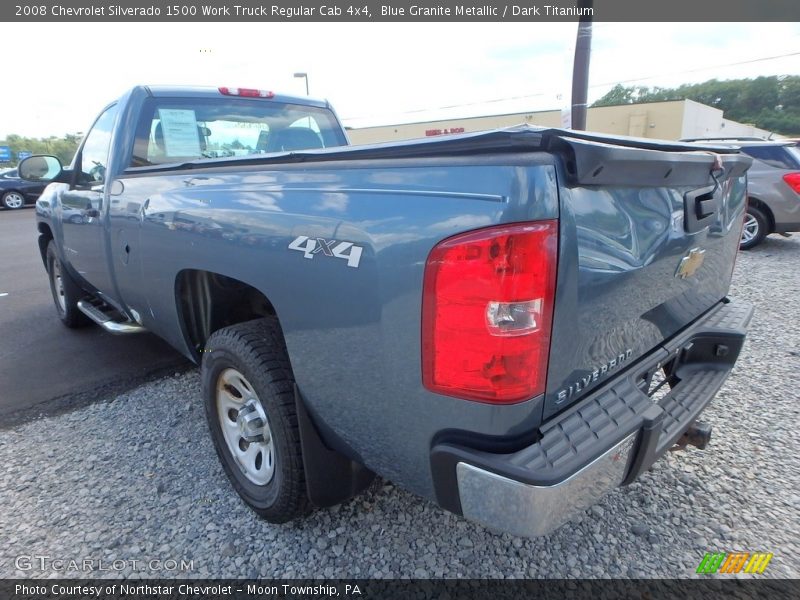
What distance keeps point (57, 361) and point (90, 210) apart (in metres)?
1.58

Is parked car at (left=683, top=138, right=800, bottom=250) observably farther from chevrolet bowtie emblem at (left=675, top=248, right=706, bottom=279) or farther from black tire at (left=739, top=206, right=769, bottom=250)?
chevrolet bowtie emblem at (left=675, top=248, right=706, bottom=279)

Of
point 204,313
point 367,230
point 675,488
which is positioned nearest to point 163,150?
point 204,313

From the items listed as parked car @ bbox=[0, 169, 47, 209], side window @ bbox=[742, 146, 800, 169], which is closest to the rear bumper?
side window @ bbox=[742, 146, 800, 169]

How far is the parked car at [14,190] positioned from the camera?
1800 cm

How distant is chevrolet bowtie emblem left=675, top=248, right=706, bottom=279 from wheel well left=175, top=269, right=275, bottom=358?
1.82m

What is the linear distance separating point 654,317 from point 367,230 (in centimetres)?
121

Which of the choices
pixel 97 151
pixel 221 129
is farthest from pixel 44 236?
pixel 221 129

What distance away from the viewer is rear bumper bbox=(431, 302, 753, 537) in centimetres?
137

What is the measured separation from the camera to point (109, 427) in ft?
10.4

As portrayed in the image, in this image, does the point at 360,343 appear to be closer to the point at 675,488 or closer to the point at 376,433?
the point at 376,433


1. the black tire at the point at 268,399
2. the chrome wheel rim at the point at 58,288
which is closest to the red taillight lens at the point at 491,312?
the black tire at the point at 268,399

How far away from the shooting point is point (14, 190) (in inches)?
719

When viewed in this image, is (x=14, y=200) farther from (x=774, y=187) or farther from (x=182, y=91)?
(x=774, y=187)

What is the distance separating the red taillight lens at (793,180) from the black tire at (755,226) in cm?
52
